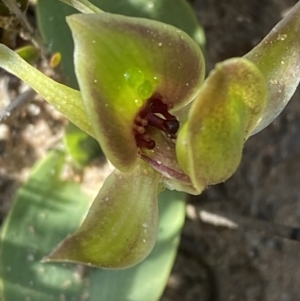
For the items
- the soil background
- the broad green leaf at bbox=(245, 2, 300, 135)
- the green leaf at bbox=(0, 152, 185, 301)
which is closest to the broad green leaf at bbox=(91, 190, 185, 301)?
the green leaf at bbox=(0, 152, 185, 301)

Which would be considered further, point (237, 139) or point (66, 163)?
point (66, 163)

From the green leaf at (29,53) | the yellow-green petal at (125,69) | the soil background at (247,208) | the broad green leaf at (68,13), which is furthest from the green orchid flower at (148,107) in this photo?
the soil background at (247,208)

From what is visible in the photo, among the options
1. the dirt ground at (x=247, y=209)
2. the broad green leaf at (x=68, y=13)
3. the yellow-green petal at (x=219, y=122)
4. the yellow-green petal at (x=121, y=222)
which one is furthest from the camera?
the dirt ground at (x=247, y=209)

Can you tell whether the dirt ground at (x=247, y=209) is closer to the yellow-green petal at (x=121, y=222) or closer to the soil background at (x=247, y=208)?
the soil background at (x=247, y=208)

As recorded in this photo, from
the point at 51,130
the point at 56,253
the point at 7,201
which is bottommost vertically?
the point at 7,201

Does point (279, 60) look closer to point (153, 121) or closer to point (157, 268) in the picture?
point (153, 121)

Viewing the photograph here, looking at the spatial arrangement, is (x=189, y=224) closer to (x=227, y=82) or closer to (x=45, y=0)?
(x=45, y=0)

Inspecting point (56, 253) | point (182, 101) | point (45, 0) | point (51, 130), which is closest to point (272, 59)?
point (182, 101)

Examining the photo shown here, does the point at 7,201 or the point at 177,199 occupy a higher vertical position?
the point at 177,199
